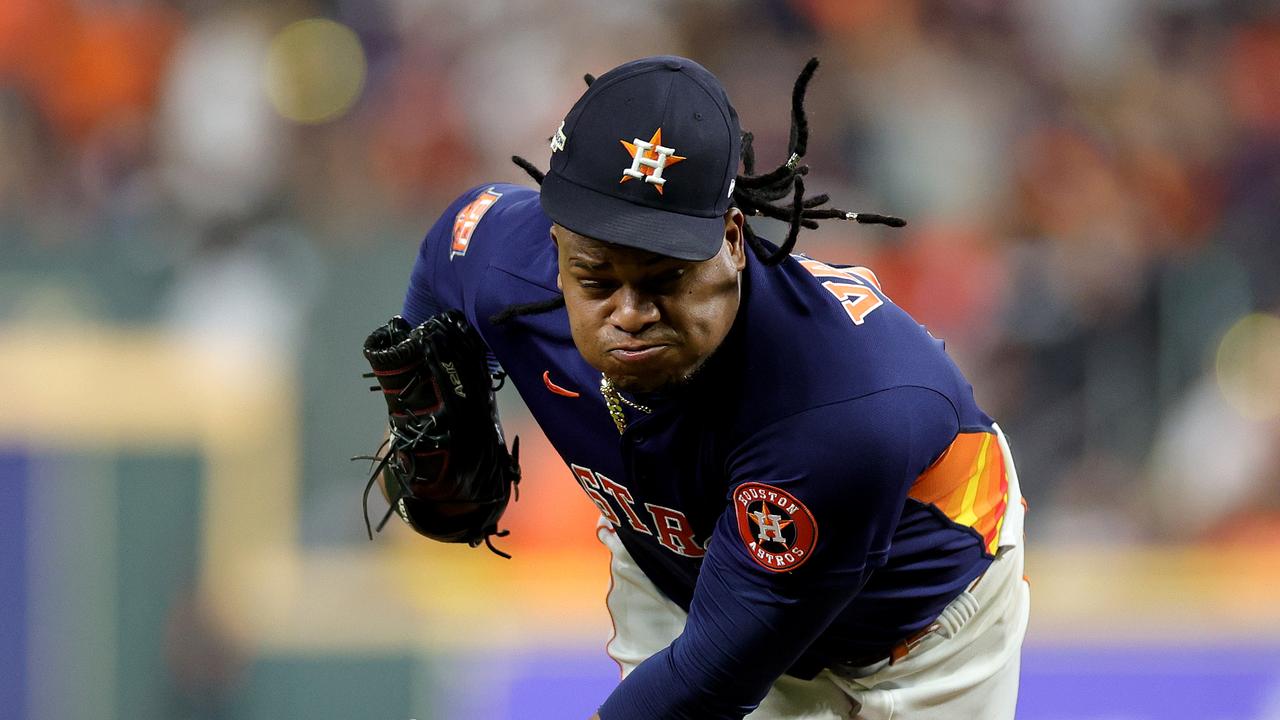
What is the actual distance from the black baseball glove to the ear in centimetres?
85

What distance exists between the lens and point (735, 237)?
2.24 m

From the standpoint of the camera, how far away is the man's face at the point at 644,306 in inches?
83.2

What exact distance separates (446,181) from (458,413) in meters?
4.40

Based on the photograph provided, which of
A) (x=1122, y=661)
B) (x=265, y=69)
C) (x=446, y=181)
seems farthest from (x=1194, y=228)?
(x=265, y=69)

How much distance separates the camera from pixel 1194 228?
22.5 feet

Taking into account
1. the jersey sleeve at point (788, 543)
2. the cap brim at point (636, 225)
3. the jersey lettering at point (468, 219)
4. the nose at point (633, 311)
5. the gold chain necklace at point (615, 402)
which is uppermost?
the jersey lettering at point (468, 219)

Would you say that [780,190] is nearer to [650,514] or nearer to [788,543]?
[788,543]

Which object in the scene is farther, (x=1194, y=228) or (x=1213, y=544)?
(x=1194, y=228)

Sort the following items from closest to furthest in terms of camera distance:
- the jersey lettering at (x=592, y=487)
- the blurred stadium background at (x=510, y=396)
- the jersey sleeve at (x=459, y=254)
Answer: the jersey lettering at (x=592, y=487) < the jersey sleeve at (x=459, y=254) < the blurred stadium background at (x=510, y=396)

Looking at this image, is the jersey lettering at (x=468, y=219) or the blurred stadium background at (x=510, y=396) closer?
the jersey lettering at (x=468, y=219)

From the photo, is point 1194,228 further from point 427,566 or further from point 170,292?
point 170,292

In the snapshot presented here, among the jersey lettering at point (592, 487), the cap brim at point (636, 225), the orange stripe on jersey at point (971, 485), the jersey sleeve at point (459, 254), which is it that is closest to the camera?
the cap brim at point (636, 225)

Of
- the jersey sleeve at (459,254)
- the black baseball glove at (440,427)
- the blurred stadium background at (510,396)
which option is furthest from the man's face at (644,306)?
the blurred stadium background at (510,396)

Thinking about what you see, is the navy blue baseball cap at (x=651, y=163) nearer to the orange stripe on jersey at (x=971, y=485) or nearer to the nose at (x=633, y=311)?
the nose at (x=633, y=311)
